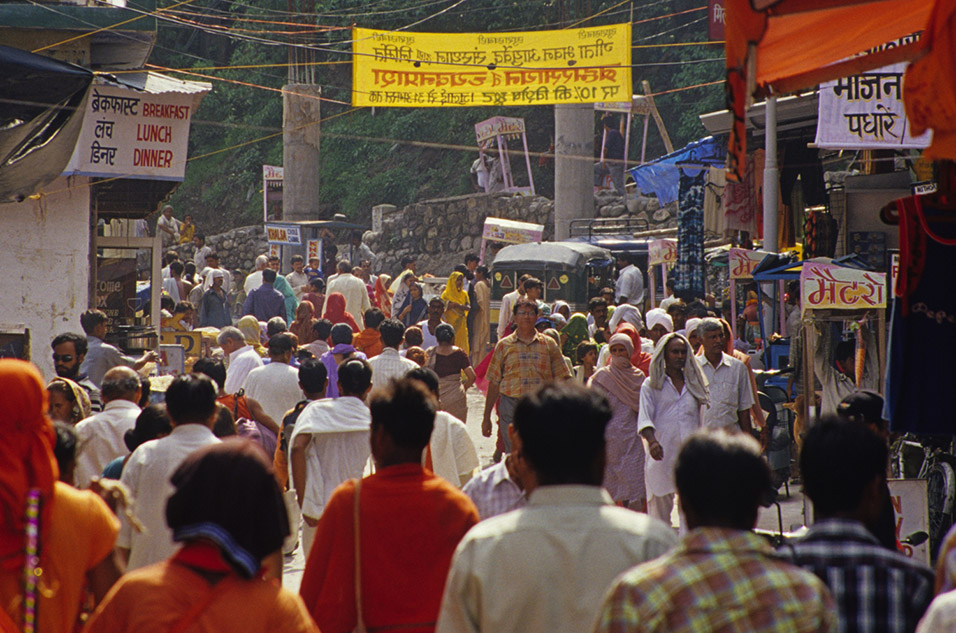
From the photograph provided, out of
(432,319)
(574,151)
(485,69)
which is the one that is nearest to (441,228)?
(574,151)

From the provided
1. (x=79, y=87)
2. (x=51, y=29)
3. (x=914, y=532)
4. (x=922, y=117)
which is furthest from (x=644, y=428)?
(x=51, y=29)

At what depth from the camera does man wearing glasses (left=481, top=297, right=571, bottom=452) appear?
29.9 ft

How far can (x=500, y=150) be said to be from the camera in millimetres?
30828

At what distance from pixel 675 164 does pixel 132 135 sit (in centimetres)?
928

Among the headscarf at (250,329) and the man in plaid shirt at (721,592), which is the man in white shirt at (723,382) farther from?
the man in plaid shirt at (721,592)

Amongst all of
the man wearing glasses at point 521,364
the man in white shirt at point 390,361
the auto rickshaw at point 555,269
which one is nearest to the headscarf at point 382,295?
→ the auto rickshaw at point 555,269

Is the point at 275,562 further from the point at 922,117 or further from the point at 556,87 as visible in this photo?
the point at 556,87

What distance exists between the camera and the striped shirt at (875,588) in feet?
8.38

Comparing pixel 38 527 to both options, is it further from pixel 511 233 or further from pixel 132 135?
pixel 511 233

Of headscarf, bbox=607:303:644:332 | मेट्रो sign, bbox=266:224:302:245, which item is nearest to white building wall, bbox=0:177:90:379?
headscarf, bbox=607:303:644:332

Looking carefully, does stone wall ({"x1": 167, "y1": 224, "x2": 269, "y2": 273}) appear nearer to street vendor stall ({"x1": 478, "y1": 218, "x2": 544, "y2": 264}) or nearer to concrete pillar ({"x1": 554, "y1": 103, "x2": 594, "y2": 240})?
street vendor stall ({"x1": 478, "y1": 218, "x2": 544, "y2": 264})

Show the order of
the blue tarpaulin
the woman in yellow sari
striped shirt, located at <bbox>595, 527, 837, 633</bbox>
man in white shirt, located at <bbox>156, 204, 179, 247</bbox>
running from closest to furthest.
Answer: striped shirt, located at <bbox>595, 527, 837, 633</bbox>, the woman in yellow sari, the blue tarpaulin, man in white shirt, located at <bbox>156, 204, 179, 247</bbox>

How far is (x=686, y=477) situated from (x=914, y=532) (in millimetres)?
3838

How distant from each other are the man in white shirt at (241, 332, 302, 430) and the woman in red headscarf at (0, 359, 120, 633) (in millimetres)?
4782
